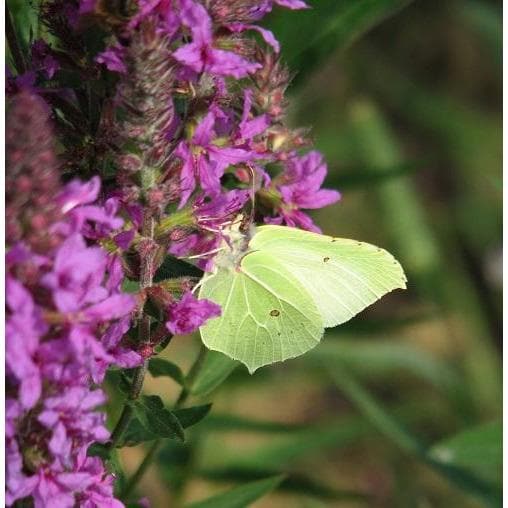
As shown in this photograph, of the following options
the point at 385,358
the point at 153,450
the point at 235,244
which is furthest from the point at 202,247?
the point at 385,358

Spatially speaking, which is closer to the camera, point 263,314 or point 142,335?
point 142,335

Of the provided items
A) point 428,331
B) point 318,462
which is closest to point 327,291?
point 318,462

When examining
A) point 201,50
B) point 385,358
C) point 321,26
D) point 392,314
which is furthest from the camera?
point 392,314

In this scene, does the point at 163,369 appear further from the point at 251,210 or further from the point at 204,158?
the point at 204,158

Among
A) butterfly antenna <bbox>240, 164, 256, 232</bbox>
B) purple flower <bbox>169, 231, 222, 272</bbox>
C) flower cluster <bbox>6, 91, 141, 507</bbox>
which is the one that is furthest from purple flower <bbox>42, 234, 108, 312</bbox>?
butterfly antenna <bbox>240, 164, 256, 232</bbox>

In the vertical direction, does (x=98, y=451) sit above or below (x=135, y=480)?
Result: above

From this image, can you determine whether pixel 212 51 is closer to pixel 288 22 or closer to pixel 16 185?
pixel 16 185

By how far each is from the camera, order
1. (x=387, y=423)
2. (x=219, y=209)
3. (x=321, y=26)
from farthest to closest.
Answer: (x=387, y=423)
(x=321, y=26)
(x=219, y=209)
